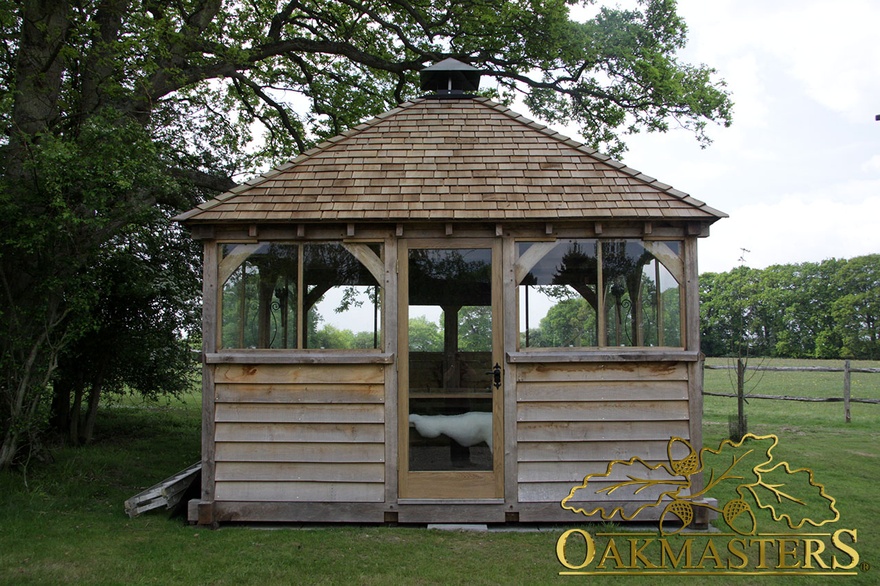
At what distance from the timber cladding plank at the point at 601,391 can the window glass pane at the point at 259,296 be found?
238cm

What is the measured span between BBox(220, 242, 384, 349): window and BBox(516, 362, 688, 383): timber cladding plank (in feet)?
5.04

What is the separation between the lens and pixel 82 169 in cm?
685

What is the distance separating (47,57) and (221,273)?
4498mm

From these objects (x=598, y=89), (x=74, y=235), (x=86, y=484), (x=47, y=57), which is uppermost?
(x=598, y=89)

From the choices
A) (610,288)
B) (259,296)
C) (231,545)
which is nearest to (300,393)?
(259,296)

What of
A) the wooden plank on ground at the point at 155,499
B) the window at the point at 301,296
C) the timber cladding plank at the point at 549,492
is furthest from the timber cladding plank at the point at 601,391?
the wooden plank on ground at the point at 155,499

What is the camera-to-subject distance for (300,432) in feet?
20.5

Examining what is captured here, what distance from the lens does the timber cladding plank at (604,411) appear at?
20.4ft

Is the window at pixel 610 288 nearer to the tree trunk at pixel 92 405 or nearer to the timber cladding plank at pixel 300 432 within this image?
the timber cladding plank at pixel 300 432

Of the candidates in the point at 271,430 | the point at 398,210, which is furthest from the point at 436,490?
the point at 398,210

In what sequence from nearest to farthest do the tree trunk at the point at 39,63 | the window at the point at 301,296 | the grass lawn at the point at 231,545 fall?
the grass lawn at the point at 231,545, the window at the point at 301,296, the tree trunk at the point at 39,63

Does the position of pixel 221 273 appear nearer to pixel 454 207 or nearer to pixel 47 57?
pixel 454 207

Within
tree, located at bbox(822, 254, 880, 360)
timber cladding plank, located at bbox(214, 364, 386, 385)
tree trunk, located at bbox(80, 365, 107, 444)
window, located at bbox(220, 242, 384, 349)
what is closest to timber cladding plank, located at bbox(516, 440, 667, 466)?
timber cladding plank, located at bbox(214, 364, 386, 385)

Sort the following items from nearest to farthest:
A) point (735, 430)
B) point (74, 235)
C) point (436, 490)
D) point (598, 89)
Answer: point (436, 490) < point (74, 235) < point (735, 430) < point (598, 89)
